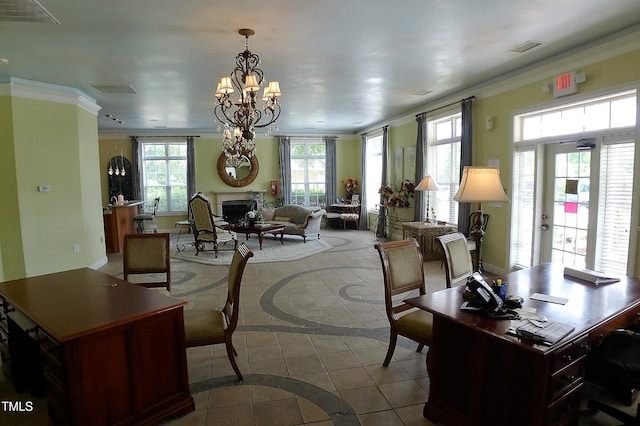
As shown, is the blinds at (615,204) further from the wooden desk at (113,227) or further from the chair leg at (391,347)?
the wooden desk at (113,227)

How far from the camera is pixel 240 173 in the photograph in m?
10.5

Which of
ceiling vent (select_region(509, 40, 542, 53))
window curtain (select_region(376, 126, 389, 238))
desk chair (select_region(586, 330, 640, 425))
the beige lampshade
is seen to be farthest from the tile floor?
window curtain (select_region(376, 126, 389, 238))

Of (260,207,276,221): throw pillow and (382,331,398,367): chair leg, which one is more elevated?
(260,207,276,221): throw pillow

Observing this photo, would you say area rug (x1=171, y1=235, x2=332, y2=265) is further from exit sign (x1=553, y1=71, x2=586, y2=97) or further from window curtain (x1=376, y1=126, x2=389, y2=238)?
exit sign (x1=553, y1=71, x2=586, y2=97)

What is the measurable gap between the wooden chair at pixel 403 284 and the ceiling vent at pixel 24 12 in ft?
10.6

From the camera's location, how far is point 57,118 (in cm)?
536

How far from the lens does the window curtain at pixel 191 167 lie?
1006cm

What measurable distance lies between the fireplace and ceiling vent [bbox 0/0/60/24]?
7.21 metres

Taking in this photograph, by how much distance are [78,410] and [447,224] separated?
5830mm

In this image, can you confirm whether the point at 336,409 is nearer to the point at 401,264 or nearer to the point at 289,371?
the point at 289,371

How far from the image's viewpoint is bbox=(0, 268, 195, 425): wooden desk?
6.06ft

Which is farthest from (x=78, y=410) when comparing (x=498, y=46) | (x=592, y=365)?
(x=498, y=46)

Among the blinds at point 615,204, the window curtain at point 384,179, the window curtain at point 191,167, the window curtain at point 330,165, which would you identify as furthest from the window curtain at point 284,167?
the blinds at point 615,204

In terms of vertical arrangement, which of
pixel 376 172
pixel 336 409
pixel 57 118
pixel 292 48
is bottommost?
pixel 336 409
